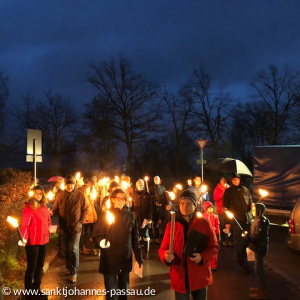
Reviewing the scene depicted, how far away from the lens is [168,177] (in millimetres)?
41500

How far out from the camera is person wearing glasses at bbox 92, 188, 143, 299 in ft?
14.0

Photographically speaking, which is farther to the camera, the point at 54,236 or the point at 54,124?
the point at 54,124

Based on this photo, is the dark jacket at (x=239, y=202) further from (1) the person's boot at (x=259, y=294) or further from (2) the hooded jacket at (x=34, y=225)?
(2) the hooded jacket at (x=34, y=225)

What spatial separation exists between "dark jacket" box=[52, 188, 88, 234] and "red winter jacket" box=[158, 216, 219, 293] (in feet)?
9.56

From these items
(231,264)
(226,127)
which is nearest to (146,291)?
(231,264)

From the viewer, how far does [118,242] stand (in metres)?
4.34

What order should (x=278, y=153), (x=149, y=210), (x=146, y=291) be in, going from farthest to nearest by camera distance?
(x=278, y=153), (x=149, y=210), (x=146, y=291)

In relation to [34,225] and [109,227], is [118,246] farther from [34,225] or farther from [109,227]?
[34,225]

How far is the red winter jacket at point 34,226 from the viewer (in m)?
5.24

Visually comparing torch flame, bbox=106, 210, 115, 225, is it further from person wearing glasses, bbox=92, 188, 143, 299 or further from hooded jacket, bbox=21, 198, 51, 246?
hooded jacket, bbox=21, 198, 51, 246

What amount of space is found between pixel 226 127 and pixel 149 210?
103 ft

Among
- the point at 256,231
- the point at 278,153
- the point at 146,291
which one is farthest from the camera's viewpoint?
the point at 278,153

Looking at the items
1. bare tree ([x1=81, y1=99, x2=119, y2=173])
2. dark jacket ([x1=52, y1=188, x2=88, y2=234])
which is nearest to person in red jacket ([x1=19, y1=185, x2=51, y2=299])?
dark jacket ([x1=52, y1=188, x2=88, y2=234])

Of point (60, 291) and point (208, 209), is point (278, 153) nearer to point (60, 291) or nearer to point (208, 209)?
point (208, 209)
